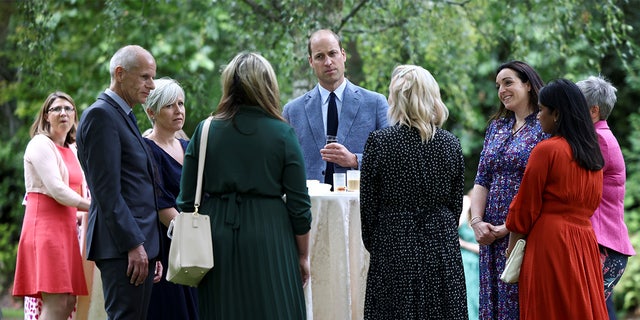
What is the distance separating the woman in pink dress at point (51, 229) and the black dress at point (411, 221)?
7.74ft

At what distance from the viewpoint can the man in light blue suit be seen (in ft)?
18.6

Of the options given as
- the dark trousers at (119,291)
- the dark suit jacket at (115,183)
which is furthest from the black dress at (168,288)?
the dark trousers at (119,291)

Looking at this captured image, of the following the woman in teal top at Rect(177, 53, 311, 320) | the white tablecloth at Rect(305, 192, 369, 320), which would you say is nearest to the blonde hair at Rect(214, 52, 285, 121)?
the woman in teal top at Rect(177, 53, 311, 320)

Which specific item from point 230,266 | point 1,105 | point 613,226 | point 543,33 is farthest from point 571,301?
point 1,105

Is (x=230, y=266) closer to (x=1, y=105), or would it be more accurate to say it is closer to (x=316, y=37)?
(x=316, y=37)

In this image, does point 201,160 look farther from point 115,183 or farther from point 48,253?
point 48,253

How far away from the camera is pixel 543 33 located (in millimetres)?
8773

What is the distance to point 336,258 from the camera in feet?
17.1

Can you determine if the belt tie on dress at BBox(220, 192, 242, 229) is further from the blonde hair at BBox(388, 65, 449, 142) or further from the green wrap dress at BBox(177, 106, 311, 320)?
the blonde hair at BBox(388, 65, 449, 142)

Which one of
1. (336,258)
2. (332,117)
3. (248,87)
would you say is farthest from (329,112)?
(248,87)

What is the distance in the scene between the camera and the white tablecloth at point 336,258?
5156 millimetres

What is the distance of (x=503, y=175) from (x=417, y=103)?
0.85 metres

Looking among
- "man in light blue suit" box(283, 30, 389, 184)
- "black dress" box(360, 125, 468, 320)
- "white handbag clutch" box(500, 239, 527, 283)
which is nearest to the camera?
"black dress" box(360, 125, 468, 320)

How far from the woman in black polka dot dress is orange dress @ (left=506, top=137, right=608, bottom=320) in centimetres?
38
